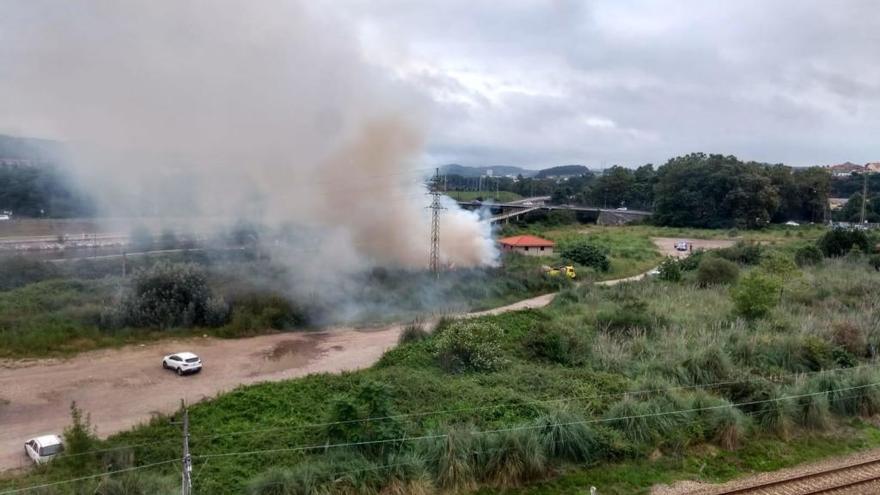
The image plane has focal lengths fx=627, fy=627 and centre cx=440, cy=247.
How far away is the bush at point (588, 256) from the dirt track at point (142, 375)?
19739mm

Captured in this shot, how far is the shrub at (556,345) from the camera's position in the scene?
1859cm

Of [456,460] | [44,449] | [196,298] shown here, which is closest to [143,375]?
[196,298]

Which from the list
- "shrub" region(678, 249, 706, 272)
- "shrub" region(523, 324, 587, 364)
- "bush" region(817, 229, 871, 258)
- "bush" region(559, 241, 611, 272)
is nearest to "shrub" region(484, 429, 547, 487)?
"shrub" region(523, 324, 587, 364)

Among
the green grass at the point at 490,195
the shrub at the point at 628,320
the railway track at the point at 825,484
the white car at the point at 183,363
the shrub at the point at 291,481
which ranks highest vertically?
the green grass at the point at 490,195

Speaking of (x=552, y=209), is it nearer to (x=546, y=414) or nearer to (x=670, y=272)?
(x=670, y=272)

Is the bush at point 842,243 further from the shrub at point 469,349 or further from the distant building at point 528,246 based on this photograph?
the shrub at point 469,349

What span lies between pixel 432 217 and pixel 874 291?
21.4m

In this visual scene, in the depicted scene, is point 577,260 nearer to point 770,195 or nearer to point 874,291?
point 874,291

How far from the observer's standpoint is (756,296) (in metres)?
22.0

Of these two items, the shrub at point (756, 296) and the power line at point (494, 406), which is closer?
the power line at point (494, 406)

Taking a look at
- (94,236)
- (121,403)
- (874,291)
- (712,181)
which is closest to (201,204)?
(94,236)

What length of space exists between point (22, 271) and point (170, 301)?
1070 cm

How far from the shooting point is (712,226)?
225ft

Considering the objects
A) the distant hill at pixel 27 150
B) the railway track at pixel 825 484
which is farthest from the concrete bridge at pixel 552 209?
the railway track at pixel 825 484
